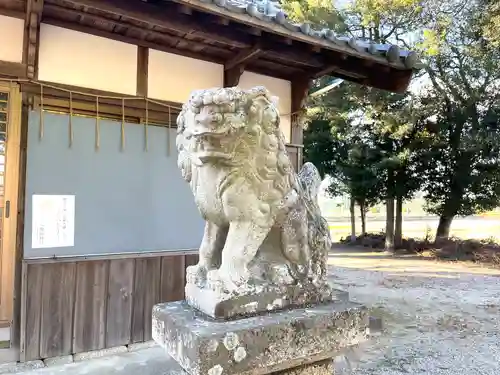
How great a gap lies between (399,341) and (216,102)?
4.16 metres

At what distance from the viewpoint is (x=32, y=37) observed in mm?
2949

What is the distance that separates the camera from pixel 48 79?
3275 mm

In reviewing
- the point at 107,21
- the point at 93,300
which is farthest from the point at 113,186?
the point at 107,21

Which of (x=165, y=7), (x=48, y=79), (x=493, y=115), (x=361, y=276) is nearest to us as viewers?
(x=165, y=7)

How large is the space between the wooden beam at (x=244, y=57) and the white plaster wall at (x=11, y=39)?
182 centimetres

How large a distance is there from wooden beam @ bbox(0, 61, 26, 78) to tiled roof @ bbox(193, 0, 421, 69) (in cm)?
163

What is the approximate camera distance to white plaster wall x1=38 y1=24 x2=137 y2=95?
328cm

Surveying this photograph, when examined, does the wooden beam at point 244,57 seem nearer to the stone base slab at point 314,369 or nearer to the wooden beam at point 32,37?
the wooden beam at point 32,37

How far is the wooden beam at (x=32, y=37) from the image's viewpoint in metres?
2.76

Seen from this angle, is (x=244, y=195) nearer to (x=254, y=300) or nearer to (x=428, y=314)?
(x=254, y=300)

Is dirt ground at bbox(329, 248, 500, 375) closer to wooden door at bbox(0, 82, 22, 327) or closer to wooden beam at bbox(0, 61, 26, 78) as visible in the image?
wooden door at bbox(0, 82, 22, 327)

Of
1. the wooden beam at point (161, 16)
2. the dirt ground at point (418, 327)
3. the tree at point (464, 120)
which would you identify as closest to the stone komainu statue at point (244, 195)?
the wooden beam at point (161, 16)

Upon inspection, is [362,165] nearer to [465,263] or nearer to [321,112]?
[321,112]

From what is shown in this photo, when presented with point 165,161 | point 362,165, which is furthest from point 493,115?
point 165,161
